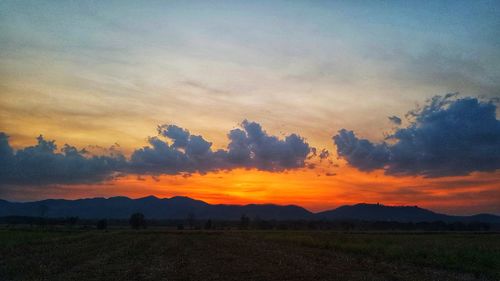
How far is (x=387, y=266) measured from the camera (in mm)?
33219

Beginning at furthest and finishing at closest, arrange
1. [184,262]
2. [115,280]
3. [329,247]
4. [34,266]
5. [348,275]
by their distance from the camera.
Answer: [329,247]
[184,262]
[34,266]
[348,275]
[115,280]

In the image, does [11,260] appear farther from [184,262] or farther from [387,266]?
[387,266]

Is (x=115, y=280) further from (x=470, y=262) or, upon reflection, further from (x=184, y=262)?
(x=470, y=262)

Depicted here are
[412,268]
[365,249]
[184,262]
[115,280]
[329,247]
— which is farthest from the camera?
[329,247]

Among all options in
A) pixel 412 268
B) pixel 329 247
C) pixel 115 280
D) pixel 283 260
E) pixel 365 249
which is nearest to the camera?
pixel 115 280

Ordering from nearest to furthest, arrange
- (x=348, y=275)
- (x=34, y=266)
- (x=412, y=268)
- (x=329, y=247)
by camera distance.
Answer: (x=348, y=275)
(x=34, y=266)
(x=412, y=268)
(x=329, y=247)

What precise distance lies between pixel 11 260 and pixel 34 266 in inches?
228

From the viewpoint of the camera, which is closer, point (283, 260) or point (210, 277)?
point (210, 277)

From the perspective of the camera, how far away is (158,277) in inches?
992

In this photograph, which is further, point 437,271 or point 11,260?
point 11,260

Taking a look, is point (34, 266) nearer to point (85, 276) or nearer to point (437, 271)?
point (85, 276)

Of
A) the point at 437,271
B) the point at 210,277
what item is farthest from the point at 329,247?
the point at 210,277

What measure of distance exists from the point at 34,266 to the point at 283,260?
62.4 feet

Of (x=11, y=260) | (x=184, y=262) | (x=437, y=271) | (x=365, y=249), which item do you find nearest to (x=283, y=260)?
(x=184, y=262)
